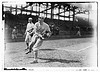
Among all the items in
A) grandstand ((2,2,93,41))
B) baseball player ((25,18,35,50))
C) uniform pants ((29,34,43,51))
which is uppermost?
grandstand ((2,2,93,41))

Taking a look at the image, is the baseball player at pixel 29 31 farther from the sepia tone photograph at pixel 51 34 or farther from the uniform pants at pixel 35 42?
the uniform pants at pixel 35 42

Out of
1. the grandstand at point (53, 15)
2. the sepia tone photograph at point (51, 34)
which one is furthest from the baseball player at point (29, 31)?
the grandstand at point (53, 15)

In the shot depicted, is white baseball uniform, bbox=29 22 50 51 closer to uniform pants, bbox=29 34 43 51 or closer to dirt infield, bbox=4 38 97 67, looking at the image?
uniform pants, bbox=29 34 43 51

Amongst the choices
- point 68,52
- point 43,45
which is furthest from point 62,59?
point 43,45

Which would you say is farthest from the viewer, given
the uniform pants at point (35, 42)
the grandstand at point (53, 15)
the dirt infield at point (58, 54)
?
the grandstand at point (53, 15)

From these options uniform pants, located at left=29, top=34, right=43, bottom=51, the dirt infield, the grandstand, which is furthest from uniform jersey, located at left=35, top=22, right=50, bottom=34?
the dirt infield

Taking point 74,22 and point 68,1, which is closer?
point 68,1

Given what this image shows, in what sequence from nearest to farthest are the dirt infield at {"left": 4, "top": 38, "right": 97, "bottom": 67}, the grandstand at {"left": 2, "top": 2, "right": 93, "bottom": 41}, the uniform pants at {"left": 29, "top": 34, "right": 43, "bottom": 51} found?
the uniform pants at {"left": 29, "top": 34, "right": 43, "bottom": 51}
the dirt infield at {"left": 4, "top": 38, "right": 97, "bottom": 67}
the grandstand at {"left": 2, "top": 2, "right": 93, "bottom": 41}

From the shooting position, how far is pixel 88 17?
3.85 metres

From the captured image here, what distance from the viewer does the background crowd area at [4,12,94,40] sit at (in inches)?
146

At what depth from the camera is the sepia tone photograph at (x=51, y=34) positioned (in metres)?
3.53

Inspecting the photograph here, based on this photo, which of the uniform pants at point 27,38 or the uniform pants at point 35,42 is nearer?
the uniform pants at point 35,42

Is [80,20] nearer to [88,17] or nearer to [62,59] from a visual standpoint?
[88,17]

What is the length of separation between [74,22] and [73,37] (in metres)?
0.36
